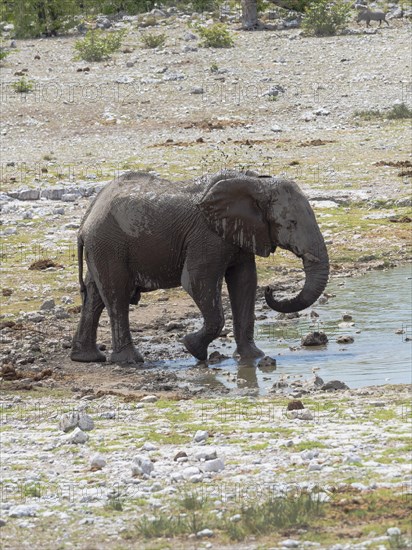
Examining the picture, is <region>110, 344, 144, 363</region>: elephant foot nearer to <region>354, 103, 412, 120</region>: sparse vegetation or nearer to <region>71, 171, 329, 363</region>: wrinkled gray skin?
<region>71, 171, 329, 363</region>: wrinkled gray skin

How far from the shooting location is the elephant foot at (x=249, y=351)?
18.9 meters

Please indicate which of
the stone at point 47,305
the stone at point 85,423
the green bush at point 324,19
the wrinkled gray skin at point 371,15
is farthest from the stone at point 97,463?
the wrinkled gray skin at point 371,15

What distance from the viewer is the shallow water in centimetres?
1748

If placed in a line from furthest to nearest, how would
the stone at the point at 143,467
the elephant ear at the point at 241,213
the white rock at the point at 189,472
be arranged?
the elephant ear at the point at 241,213 < the stone at the point at 143,467 < the white rock at the point at 189,472

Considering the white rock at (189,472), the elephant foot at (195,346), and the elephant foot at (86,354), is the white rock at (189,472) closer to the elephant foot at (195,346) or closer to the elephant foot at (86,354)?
the elephant foot at (195,346)

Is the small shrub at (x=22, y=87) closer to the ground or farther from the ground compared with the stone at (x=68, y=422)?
closer to the ground

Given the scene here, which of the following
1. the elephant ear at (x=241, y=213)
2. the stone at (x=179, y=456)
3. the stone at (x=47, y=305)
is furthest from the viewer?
the stone at (x=47, y=305)

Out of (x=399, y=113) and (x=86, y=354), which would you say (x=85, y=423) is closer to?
(x=86, y=354)

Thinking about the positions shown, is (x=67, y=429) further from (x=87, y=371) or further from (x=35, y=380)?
(x=87, y=371)

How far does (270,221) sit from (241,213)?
1.28 feet

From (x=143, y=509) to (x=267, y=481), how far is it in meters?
1.09

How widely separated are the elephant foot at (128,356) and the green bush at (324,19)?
38984 millimetres

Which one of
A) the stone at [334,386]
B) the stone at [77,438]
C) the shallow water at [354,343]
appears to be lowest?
the shallow water at [354,343]

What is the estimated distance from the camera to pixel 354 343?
64.2 ft
